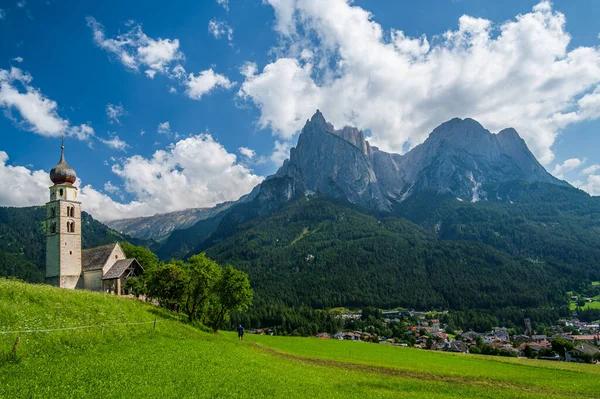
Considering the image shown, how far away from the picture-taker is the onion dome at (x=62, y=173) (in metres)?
59.7

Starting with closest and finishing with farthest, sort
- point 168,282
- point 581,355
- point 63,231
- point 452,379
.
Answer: point 452,379
point 168,282
point 63,231
point 581,355

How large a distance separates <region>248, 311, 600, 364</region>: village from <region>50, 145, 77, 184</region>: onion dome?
76150mm

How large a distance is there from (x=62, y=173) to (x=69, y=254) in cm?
1340

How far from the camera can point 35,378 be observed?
18.1 metres

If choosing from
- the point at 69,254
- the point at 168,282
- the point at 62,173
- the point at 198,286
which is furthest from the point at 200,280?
the point at 62,173

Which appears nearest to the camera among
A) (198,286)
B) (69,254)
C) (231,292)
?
(198,286)

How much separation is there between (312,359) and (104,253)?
140 ft

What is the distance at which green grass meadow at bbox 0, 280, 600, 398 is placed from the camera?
61.9 ft

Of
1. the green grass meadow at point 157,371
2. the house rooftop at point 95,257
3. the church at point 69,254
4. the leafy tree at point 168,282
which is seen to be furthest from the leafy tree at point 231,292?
the house rooftop at point 95,257

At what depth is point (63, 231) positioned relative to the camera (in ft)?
192

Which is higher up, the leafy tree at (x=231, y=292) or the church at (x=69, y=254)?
the church at (x=69, y=254)

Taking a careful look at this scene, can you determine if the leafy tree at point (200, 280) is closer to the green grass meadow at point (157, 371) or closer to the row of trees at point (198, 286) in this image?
the row of trees at point (198, 286)

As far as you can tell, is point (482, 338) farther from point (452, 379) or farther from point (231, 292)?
point (452, 379)

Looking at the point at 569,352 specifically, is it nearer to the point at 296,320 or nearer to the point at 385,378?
the point at 385,378
